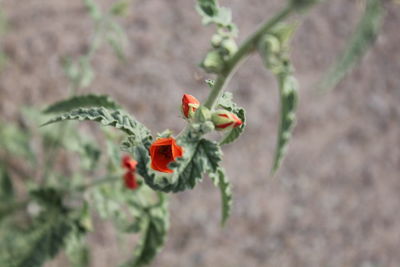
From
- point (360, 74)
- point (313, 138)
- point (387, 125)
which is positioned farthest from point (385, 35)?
point (313, 138)

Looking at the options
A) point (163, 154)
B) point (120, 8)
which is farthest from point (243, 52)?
point (120, 8)

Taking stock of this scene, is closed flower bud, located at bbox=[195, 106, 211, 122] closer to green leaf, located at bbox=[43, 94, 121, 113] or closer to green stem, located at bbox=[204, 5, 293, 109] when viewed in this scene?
green stem, located at bbox=[204, 5, 293, 109]

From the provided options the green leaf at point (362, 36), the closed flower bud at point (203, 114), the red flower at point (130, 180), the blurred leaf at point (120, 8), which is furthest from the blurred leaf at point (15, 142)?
the green leaf at point (362, 36)

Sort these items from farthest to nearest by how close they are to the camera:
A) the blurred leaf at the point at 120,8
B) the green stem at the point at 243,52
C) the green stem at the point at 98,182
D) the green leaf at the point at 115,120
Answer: the blurred leaf at the point at 120,8 < the green stem at the point at 98,182 < the green leaf at the point at 115,120 < the green stem at the point at 243,52

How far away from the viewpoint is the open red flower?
4.31 ft

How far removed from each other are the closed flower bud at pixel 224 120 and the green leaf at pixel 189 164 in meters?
0.05

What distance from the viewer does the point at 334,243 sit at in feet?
13.8

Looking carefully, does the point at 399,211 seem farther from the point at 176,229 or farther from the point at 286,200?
the point at 176,229

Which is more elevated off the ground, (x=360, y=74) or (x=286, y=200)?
(x=360, y=74)

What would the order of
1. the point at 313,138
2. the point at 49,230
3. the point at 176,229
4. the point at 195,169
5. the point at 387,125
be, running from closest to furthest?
1. the point at 195,169
2. the point at 49,230
3. the point at 176,229
4. the point at 313,138
5. the point at 387,125

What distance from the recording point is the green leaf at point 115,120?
1290 millimetres

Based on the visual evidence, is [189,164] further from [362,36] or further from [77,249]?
[77,249]

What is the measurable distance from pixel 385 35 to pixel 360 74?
64 cm

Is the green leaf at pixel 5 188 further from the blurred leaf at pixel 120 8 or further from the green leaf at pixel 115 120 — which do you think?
the green leaf at pixel 115 120
